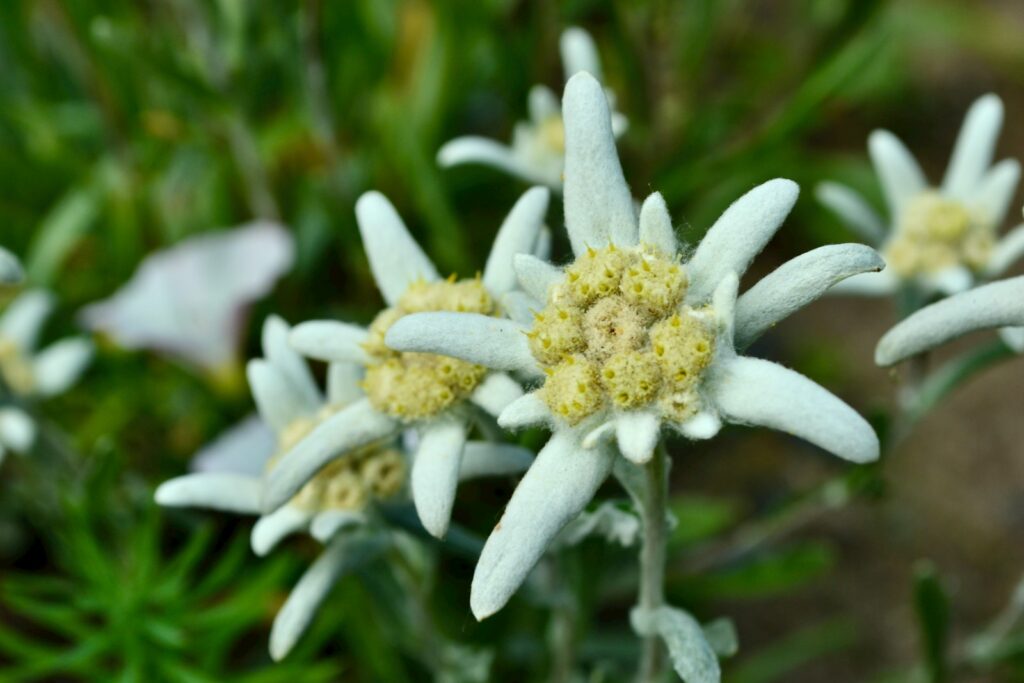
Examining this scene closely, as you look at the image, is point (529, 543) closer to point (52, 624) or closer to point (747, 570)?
point (747, 570)

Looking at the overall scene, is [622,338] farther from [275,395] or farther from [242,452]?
[242,452]

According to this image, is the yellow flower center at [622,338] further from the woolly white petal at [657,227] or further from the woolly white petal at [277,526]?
the woolly white petal at [277,526]

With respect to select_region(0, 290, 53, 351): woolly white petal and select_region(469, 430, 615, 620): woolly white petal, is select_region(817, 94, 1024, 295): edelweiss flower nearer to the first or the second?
select_region(469, 430, 615, 620): woolly white petal

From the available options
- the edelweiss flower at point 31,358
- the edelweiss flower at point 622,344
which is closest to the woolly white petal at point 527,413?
the edelweiss flower at point 622,344

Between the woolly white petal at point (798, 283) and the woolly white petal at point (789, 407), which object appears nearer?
the woolly white petal at point (789, 407)

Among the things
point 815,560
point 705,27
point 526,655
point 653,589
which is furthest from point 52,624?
point 705,27

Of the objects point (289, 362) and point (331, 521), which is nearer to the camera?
point (331, 521)

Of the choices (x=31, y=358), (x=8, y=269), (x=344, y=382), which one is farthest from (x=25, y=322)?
(x=344, y=382)
